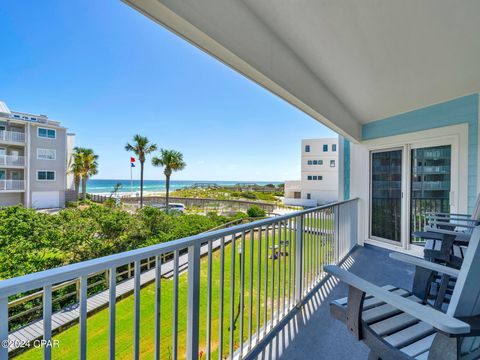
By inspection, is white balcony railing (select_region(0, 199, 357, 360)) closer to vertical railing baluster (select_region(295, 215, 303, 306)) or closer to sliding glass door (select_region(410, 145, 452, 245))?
vertical railing baluster (select_region(295, 215, 303, 306))

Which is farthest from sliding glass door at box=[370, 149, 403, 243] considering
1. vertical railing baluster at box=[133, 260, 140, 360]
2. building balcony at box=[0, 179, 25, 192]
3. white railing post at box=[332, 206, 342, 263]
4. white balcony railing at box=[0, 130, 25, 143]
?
building balcony at box=[0, 179, 25, 192]

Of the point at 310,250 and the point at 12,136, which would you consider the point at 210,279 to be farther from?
the point at 12,136

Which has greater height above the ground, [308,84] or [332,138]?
[332,138]

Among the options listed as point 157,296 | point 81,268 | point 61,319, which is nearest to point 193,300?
point 157,296

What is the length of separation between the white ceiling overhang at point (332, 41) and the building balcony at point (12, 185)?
8737mm

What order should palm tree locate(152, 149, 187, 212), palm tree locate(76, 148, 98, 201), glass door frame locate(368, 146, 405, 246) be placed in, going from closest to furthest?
glass door frame locate(368, 146, 405, 246) < palm tree locate(76, 148, 98, 201) < palm tree locate(152, 149, 187, 212)

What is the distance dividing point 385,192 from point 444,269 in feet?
10.8

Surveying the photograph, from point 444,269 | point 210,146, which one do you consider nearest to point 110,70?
point 444,269

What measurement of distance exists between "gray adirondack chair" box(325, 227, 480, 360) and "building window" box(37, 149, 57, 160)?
10.4 metres

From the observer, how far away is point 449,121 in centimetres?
323

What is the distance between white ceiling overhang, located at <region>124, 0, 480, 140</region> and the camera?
1.34 meters

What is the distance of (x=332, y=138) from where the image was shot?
21062 mm

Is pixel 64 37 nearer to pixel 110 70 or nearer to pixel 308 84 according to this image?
pixel 110 70

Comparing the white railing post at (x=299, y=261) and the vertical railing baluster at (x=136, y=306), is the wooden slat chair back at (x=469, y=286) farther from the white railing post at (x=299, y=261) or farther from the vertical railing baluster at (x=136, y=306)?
the white railing post at (x=299, y=261)
